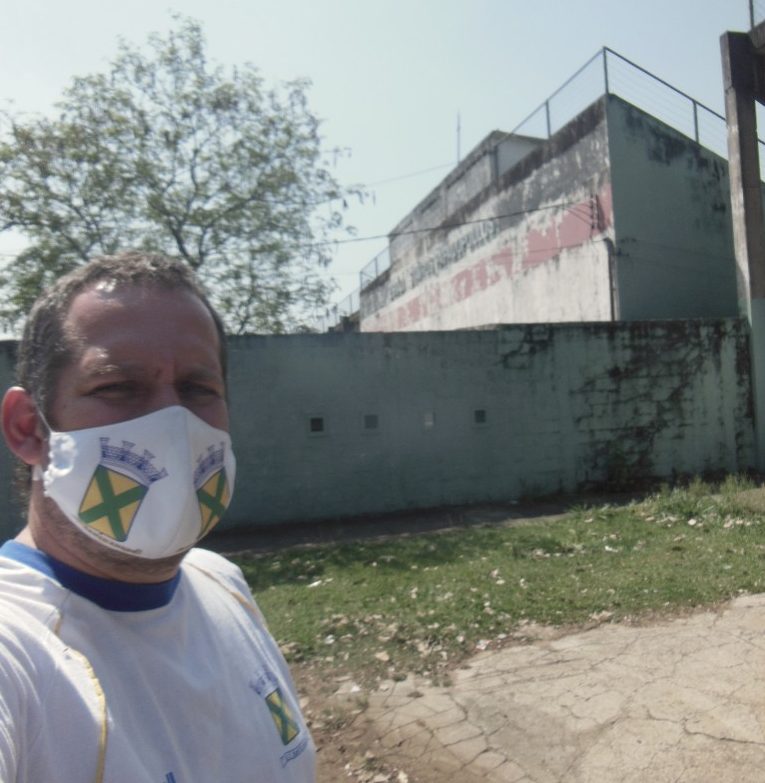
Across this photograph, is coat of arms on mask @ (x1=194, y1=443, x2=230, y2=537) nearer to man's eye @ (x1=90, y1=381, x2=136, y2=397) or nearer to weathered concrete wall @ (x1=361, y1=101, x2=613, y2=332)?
man's eye @ (x1=90, y1=381, x2=136, y2=397)

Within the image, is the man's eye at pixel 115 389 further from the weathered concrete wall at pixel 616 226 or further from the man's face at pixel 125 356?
the weathered concrete wall at pixel 616 226

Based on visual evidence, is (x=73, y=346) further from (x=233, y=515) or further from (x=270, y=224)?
(x=270, y=224)

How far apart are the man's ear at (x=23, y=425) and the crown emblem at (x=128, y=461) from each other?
0.43ft

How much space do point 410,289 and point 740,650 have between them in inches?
756

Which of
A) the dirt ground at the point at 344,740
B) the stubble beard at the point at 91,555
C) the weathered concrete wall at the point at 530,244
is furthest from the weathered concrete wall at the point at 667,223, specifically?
the stubble beard at the point at 91,555

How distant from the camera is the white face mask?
1.21 m

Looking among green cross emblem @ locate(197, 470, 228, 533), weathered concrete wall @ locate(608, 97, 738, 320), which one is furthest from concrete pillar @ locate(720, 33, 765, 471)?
green cross emblem @ locate(197, 470, 228, 533)

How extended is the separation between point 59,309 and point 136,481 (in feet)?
1.17

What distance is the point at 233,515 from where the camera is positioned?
8836 millimetres

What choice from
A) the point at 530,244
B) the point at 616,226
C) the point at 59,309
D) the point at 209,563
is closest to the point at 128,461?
the point at 59,309

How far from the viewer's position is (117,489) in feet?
4.13

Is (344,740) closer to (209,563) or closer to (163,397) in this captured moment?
(209,563)

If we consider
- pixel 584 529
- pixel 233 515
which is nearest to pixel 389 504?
pixel 233 515

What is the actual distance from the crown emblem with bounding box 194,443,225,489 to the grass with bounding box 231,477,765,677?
2976 mm
